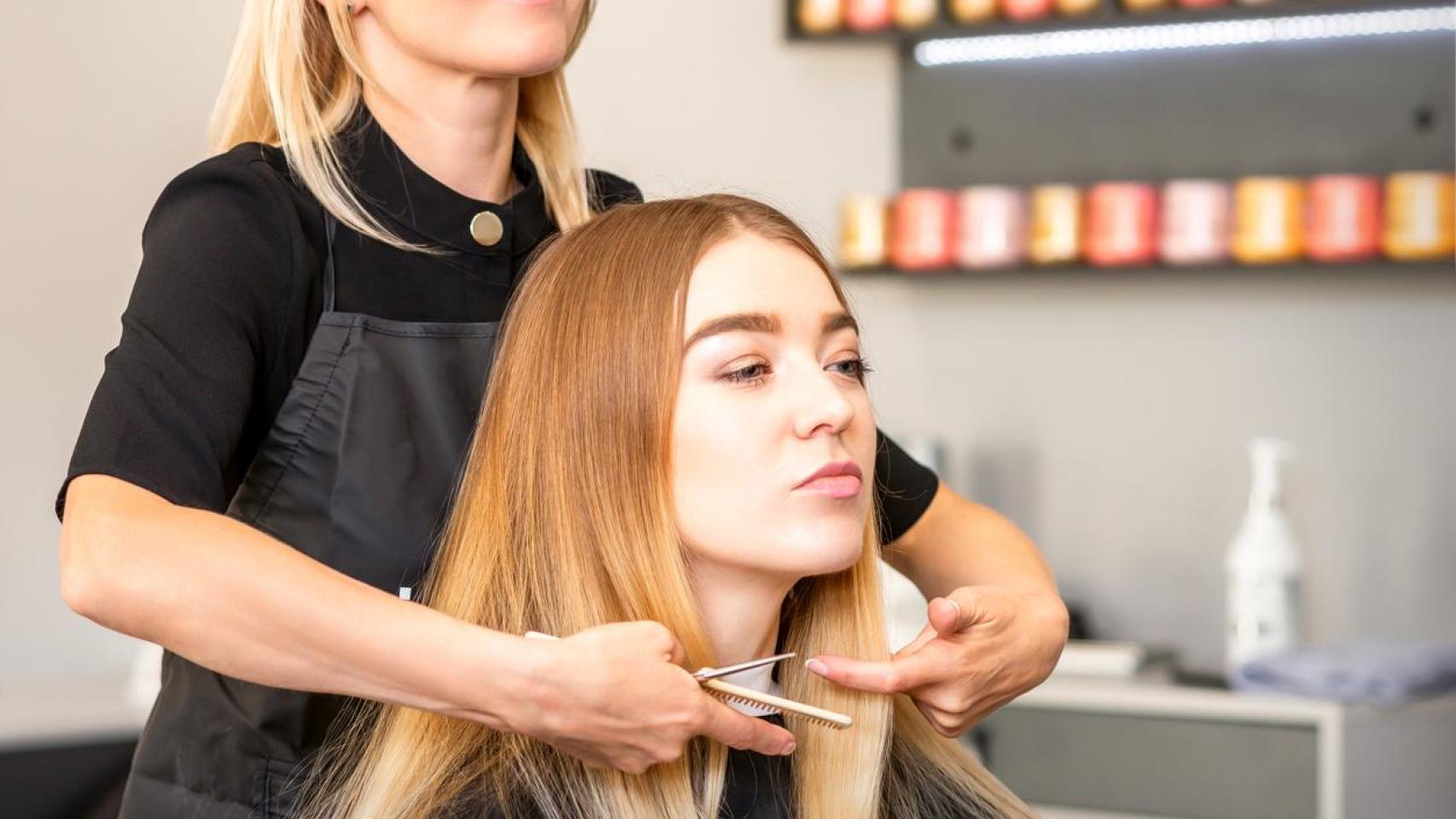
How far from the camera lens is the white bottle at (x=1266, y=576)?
2.79 m

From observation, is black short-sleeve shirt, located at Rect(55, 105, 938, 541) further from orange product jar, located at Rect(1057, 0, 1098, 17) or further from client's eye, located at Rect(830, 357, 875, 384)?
orange product jar, located at Rect(1057, 0, 1098, 17)

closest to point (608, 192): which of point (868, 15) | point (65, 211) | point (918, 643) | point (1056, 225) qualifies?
point (918, 643)

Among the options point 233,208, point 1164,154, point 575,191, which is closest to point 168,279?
point 233,208

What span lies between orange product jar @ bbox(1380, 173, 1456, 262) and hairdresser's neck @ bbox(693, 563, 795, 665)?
1.87 metres

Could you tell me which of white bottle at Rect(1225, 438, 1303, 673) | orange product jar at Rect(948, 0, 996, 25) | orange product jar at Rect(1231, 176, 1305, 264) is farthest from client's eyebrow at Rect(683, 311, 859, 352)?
orange product jar at Rect(948, 0, 996, 25)

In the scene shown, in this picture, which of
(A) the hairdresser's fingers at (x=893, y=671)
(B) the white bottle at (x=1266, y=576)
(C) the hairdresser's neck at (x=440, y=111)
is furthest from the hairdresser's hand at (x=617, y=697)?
(B) the white bottle at (x=1266, y=576)

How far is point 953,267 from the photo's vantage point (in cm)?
316

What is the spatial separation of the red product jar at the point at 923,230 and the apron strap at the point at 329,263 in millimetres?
2025

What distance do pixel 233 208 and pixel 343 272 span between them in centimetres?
10

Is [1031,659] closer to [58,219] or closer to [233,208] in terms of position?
[233,208]

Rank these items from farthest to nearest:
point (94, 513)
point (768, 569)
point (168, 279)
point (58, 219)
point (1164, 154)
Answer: point (1164, 154)
point (58, 219)
point (768, 569)
point (168, 279)
point (94, 513)

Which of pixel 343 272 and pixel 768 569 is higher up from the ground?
pixel 343 272

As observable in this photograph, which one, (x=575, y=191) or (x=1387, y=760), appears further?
(x=1387, y=760)

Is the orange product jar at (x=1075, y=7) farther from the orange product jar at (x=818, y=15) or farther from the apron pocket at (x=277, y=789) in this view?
the apron pocket at (x=277, y=789)
